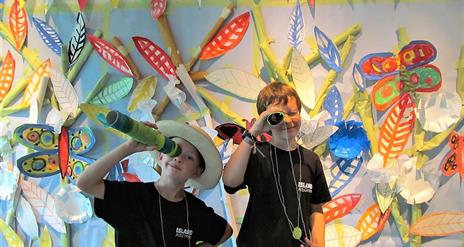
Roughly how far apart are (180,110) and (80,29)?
521mm

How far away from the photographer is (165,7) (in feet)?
6.14

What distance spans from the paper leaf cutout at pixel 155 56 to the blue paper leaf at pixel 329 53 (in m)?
0.57

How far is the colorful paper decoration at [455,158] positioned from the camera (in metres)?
1.78

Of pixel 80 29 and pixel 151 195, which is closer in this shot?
pixel 151 195

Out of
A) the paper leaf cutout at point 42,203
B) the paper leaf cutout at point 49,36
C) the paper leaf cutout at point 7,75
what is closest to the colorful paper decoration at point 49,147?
the paper leaf cutout at point 42,203

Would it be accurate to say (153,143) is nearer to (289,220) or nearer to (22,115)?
(289,220)

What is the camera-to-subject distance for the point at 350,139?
5.86ft

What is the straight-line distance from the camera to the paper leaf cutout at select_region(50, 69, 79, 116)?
75.8 inches

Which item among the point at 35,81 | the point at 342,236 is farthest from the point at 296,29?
the point at 35,81

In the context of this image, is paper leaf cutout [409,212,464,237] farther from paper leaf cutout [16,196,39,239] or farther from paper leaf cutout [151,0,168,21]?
paper leaf cutout [16,196,39,239]

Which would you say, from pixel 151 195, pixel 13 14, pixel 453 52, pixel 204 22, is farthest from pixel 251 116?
pixel 13 14

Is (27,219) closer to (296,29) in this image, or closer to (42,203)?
(42,203)

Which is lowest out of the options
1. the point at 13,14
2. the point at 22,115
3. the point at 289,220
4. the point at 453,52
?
the point at 289,220

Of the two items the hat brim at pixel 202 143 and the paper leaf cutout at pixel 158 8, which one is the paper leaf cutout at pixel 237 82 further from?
the hat brim at pixel 202 143
